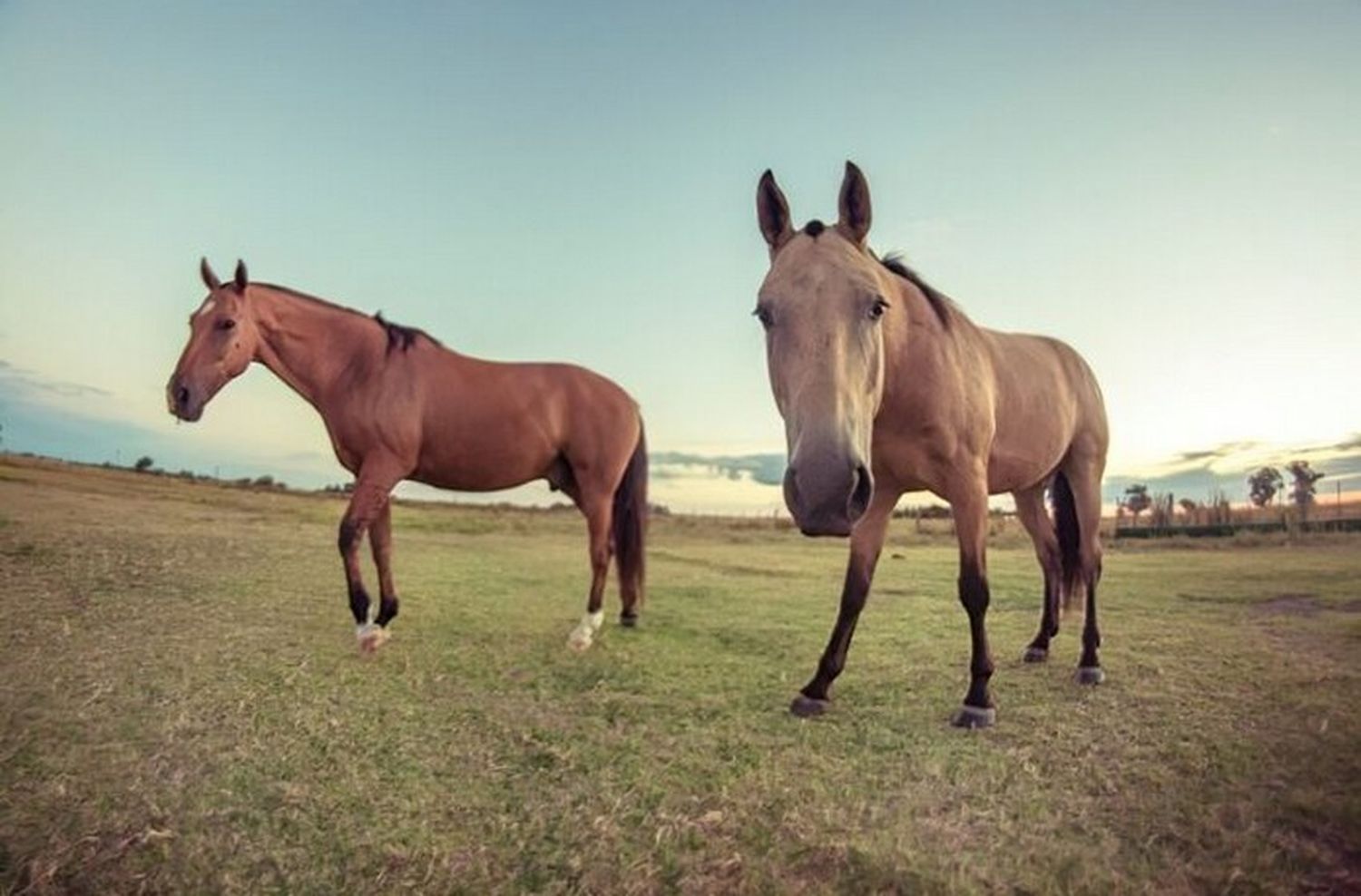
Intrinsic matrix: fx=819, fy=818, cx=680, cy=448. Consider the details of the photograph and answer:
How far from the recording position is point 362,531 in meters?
3.60

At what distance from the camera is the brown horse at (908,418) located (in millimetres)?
2008

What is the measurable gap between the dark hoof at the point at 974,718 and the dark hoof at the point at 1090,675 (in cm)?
84

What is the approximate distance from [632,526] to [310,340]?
1.85m

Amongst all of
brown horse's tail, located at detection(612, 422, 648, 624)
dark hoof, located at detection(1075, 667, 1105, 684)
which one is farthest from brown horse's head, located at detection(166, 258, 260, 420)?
dark hoof, located at detection(1075, 667, 1105, 684)

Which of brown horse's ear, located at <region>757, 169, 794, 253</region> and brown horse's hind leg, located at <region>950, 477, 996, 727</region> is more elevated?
brown horse's ear, located at <region>757, 169, 794, 253</region>

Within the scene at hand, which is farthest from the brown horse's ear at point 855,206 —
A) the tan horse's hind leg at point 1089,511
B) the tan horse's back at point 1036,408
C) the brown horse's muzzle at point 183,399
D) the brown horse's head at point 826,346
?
the brown horse's muzzle at point 183,399

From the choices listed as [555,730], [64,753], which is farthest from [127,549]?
[555,730]

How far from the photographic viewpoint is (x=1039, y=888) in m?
Result: 1.50

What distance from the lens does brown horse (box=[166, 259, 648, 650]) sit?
339 centimetres

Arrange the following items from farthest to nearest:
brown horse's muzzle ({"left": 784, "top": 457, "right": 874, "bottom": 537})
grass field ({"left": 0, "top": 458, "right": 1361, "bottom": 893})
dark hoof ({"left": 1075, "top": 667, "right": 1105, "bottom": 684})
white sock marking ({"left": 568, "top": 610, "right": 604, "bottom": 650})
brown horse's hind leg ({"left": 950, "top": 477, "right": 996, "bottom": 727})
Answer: white sock marking ({"left": 568, "top": 610, "right": 604, "bottom": 650}) → dark hoof ({"left": 1075, "top": 667, "right": 1105, "bottom": 684}) → brown horse's hind leg ({"left": 950, "top": 477, "right": 996, "bottom": 727}) → brown horse's muzzle ({"left": 784, "top": 457, "right": 874, "bottom": 537}) → grass field ({"left": 0, "top": 458, "right": 1361, "bottom": 893})

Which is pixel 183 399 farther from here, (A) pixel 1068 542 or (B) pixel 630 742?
(A) pixel 1068 542

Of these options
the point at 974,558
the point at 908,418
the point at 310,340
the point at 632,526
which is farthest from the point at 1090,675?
the point at 310,340

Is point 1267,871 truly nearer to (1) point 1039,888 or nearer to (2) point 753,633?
(1) point 1039,888

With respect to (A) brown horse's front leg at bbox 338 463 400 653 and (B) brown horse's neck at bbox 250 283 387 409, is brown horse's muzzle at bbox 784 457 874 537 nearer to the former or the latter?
(A) brown horse's front leg at bbox 338 463 400 653
